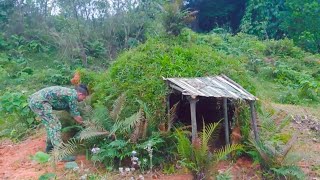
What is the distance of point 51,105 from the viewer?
22.3ft

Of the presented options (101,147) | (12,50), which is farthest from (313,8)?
(101,147)

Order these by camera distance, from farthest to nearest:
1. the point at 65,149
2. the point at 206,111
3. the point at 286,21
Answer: the point at 286,21
the point at 206,111
the point at 65,149

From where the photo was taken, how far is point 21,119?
28.9 ft

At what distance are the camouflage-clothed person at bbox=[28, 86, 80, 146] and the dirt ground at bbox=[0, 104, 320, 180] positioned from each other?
51 centimetres

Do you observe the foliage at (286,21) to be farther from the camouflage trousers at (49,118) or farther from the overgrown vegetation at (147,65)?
the camouflage trousers at (49,118)

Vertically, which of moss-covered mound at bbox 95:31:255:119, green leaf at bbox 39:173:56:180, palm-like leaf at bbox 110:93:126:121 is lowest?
green leaf at bbox 39:173:56:180

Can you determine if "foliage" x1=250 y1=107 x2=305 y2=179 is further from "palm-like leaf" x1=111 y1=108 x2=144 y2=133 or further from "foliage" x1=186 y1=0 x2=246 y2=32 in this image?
"foliage" x1=186 y1=0 x2=246 y2=32

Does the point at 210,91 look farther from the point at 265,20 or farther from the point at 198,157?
the point at 265,20

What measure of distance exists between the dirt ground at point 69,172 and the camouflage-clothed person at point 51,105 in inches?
20.0

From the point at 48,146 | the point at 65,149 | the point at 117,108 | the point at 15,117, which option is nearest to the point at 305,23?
the point at 15,117

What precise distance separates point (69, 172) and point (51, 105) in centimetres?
127

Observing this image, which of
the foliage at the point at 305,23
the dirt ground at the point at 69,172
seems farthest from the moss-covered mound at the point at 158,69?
the foliage at the point at 305,23

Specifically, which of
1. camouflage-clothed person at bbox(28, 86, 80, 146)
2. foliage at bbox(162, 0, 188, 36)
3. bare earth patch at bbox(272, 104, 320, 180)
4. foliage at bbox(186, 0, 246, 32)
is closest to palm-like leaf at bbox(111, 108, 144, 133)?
camouflage-clothed person at bbox(28, 86, 80, 146)

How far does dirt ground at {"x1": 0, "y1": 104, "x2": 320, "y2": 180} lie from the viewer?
602cm
